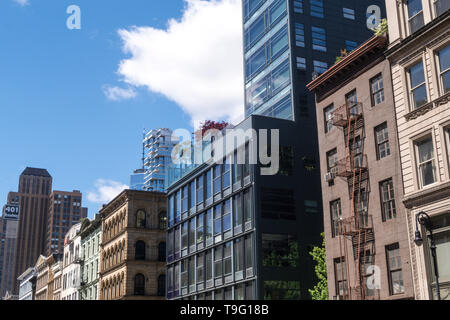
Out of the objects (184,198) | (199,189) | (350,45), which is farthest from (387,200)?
(184,198)

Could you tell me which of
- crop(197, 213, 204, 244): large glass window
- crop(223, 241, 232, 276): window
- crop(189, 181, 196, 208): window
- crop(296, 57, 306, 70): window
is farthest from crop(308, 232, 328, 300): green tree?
crop(296, 57, 306, 70): window

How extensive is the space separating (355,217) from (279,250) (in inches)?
465

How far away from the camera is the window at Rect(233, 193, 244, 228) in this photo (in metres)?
49.4

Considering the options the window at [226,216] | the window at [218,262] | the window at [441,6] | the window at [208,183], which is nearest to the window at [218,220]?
the window at [226,216]

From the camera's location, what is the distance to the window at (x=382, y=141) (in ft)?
116

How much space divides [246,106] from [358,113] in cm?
2708

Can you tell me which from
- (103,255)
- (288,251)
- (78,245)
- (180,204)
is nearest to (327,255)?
(288,251)

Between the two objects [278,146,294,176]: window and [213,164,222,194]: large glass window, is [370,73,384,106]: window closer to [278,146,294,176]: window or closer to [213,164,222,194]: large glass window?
[278,146,294,176]: window

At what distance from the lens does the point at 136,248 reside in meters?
73.0

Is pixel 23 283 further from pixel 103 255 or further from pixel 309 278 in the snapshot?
pixel 309 278

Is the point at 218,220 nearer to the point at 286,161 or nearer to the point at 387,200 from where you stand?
the point at 286,161

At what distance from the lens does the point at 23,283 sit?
487ft

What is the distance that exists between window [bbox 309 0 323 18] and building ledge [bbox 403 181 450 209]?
32189 millimetres

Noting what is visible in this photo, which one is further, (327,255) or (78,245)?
(78,245)
